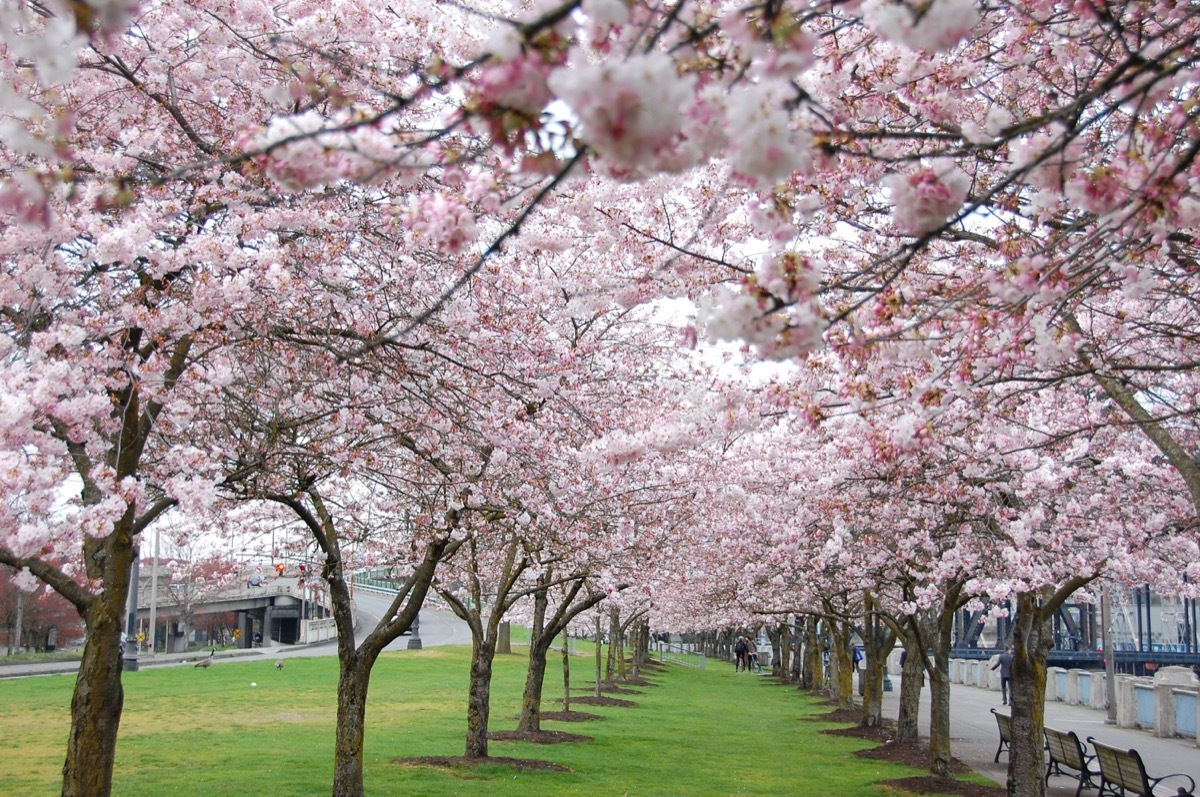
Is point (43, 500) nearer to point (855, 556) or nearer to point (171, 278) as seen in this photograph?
point (171, 278)

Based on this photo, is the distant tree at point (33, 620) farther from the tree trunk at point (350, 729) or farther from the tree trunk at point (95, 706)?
the tree trunk at point (95, 706)

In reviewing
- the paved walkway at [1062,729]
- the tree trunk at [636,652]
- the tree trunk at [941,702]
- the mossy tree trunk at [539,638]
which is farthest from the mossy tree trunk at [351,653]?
the tree trunk at [636,652]

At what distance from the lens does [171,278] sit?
6988 millimetres

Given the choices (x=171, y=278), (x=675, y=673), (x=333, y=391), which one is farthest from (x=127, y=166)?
(x=675, y=673)

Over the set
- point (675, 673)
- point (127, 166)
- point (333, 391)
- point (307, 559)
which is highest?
point (127, 166)

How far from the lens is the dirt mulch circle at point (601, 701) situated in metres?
26.2

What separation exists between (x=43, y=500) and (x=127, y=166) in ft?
7.44

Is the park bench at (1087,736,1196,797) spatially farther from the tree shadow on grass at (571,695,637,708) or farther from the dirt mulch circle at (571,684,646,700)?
the dirt mulch circle at (571,684,646,700)

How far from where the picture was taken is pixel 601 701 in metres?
26.5

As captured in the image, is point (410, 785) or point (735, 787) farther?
point (735, 787)

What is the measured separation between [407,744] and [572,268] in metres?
9.35

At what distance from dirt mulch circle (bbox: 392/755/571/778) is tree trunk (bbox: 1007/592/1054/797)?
6.41 meters

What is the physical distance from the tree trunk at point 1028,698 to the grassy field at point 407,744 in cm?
281

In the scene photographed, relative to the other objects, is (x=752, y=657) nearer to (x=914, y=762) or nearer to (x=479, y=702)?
(x=914, y=762)
